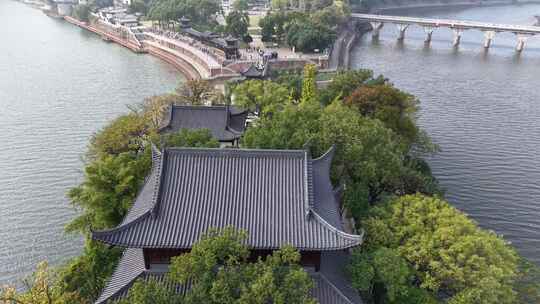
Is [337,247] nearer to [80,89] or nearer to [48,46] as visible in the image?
[80,89]

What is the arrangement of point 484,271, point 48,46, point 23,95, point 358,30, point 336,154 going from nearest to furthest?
point 484,271 < point 336,154 < point 23,95 < point 48,46 < point 358,30

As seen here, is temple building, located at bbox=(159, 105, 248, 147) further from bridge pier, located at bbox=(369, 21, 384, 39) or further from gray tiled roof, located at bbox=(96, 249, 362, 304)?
bridge pier, located at bbox=(369, 21, 384, 39)

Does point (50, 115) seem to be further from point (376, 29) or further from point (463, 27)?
point (463, 27)

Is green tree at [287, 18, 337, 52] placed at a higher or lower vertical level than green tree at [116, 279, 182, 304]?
higher

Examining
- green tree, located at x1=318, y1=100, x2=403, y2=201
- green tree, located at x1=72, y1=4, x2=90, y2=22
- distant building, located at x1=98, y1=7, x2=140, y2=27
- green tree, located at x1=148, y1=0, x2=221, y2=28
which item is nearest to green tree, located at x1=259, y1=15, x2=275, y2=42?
green tree, located at x1=148, y1=0, x2=221, y2=28

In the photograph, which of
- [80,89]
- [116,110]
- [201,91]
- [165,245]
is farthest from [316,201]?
[80,89]

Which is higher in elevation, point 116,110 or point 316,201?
point 316,201

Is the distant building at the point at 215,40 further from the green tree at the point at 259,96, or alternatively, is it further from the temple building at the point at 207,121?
the temple building at the point at 207,121
